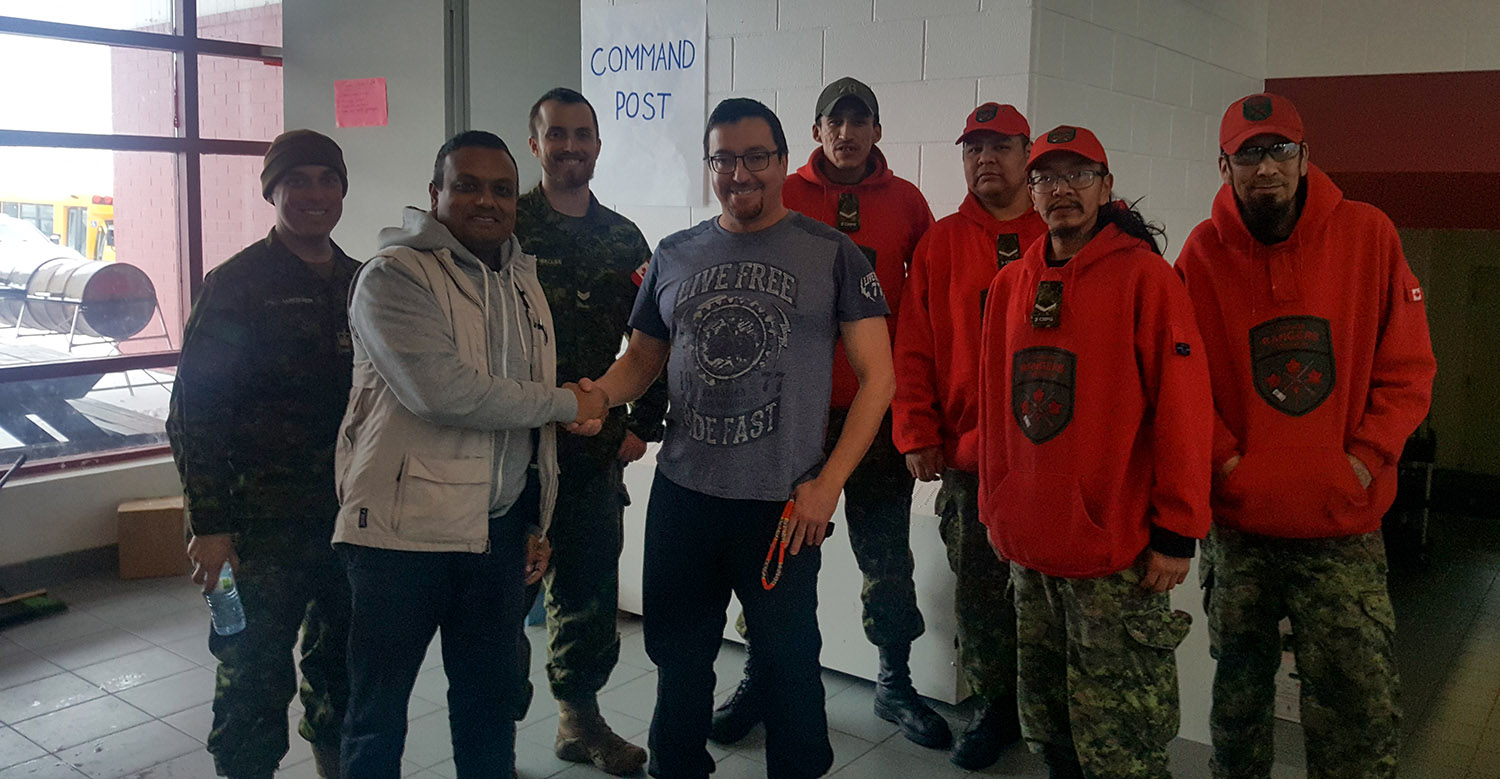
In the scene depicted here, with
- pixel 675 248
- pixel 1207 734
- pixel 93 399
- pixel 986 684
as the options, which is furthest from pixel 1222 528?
pixel 93 399

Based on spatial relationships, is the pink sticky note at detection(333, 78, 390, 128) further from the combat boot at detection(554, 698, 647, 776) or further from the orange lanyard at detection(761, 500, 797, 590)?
the orange lanyard at detection(761, 500, 797, 590)

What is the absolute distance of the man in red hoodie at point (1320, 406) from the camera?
2160 mm

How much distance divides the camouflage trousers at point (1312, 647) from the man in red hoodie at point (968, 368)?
55cm

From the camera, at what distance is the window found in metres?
4.64

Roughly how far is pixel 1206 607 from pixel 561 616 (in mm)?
1535

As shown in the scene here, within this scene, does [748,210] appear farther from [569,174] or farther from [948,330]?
[948,330]

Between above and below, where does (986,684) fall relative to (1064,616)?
below

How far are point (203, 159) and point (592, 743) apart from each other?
3823mm

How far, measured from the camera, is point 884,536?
295 cm

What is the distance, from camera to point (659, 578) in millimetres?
2227

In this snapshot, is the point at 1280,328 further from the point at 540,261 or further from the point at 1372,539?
the point at 540,261

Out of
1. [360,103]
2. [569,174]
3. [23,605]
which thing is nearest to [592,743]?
[569,174]

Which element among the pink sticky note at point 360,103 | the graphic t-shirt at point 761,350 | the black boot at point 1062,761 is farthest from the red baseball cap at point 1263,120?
the pink sticky note at point 360,103

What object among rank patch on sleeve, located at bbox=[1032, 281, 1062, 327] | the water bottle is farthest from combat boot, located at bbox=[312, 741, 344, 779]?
rank patch on sleeve, located at bbox=[1032, 281, 1062, 327]
